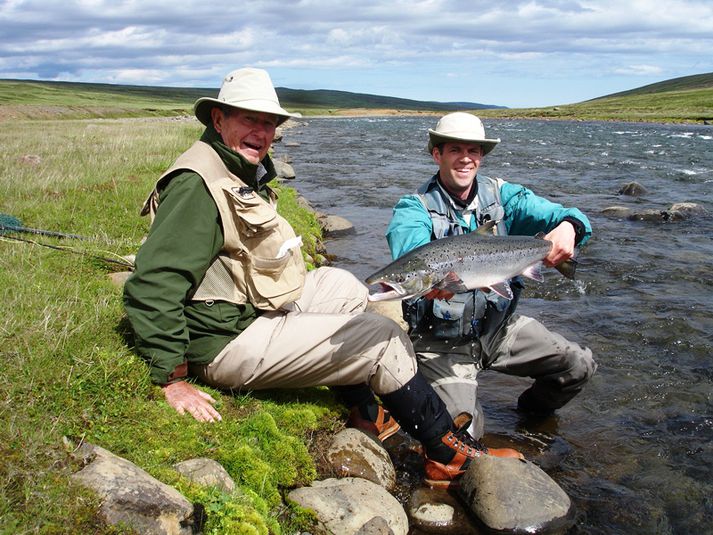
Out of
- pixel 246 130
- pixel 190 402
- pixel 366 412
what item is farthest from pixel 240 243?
pixel 366 412

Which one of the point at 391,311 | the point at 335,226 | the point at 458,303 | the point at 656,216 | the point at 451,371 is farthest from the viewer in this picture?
the point at 656,216

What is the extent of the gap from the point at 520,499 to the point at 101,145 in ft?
58.6

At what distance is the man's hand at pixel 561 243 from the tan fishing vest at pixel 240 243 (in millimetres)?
2236

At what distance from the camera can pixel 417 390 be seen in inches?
185

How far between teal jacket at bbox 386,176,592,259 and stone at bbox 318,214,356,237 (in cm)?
848

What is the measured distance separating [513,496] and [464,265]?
69.7 inches

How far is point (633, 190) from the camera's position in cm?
2036

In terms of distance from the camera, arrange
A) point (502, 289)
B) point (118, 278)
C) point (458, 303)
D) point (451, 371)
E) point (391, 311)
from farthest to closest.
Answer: point (391, 311) < point (118, 278) < point (451, 371) < point (458, 303) < point (502, 289)

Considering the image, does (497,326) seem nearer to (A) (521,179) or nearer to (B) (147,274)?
(B) (147,274)

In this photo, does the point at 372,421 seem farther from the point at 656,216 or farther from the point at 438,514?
the point at 656,216

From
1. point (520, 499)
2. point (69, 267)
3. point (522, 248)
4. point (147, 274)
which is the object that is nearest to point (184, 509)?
point (147, 274)

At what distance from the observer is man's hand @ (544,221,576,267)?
5.20 m

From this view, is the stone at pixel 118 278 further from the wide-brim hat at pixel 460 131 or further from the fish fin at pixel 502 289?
the fish fin at pixel 502 289

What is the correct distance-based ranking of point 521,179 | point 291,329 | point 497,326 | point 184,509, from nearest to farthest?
point 184,509 < point 291,329 < point 497,326 < point 521,179
